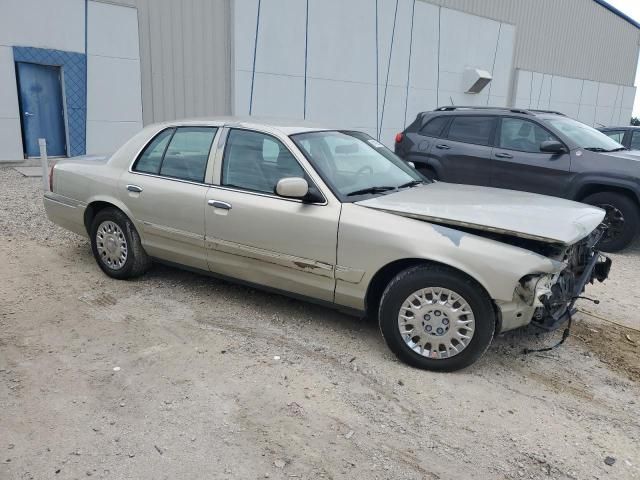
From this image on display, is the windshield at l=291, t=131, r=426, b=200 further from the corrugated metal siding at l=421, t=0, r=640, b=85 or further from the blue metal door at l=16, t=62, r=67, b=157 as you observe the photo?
the corrugated metal siding at l=421, t=0, r=640, b=85

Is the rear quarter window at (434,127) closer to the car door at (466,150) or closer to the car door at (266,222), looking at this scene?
the car door at (466,150)

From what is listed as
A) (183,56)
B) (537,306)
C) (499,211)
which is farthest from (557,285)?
(183,56)

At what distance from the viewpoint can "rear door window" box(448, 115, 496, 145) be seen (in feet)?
25.3

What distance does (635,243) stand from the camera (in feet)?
24.3

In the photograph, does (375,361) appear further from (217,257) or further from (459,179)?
(459,179)

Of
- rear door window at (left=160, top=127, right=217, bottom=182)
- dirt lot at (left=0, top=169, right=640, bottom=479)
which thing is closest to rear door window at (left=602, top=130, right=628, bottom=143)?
dirt lot at (left=0, top=169, right=640, bottom=479)

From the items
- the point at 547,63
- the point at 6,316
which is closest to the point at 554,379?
the point at 6,316

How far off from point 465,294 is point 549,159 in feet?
15.0

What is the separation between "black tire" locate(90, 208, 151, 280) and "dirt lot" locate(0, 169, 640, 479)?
0.26 metres

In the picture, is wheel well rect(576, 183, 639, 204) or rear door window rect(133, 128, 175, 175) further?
wheel well rect(576, 183, 639, 204)

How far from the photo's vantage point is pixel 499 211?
3.57 meters

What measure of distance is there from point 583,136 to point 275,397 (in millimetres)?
6169

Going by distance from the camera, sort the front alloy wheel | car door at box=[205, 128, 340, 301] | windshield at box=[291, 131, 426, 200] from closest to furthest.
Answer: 1. the front alloy wheel
2. car door at box=[205, 128, 340, 301]
3. windshield at box=[291, 131, 426, 200]

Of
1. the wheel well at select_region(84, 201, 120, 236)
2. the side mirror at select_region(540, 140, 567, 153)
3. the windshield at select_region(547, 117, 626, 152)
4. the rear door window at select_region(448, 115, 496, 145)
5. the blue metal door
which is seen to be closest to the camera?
the wheel well at select_region(84, 201, 120, 236)
